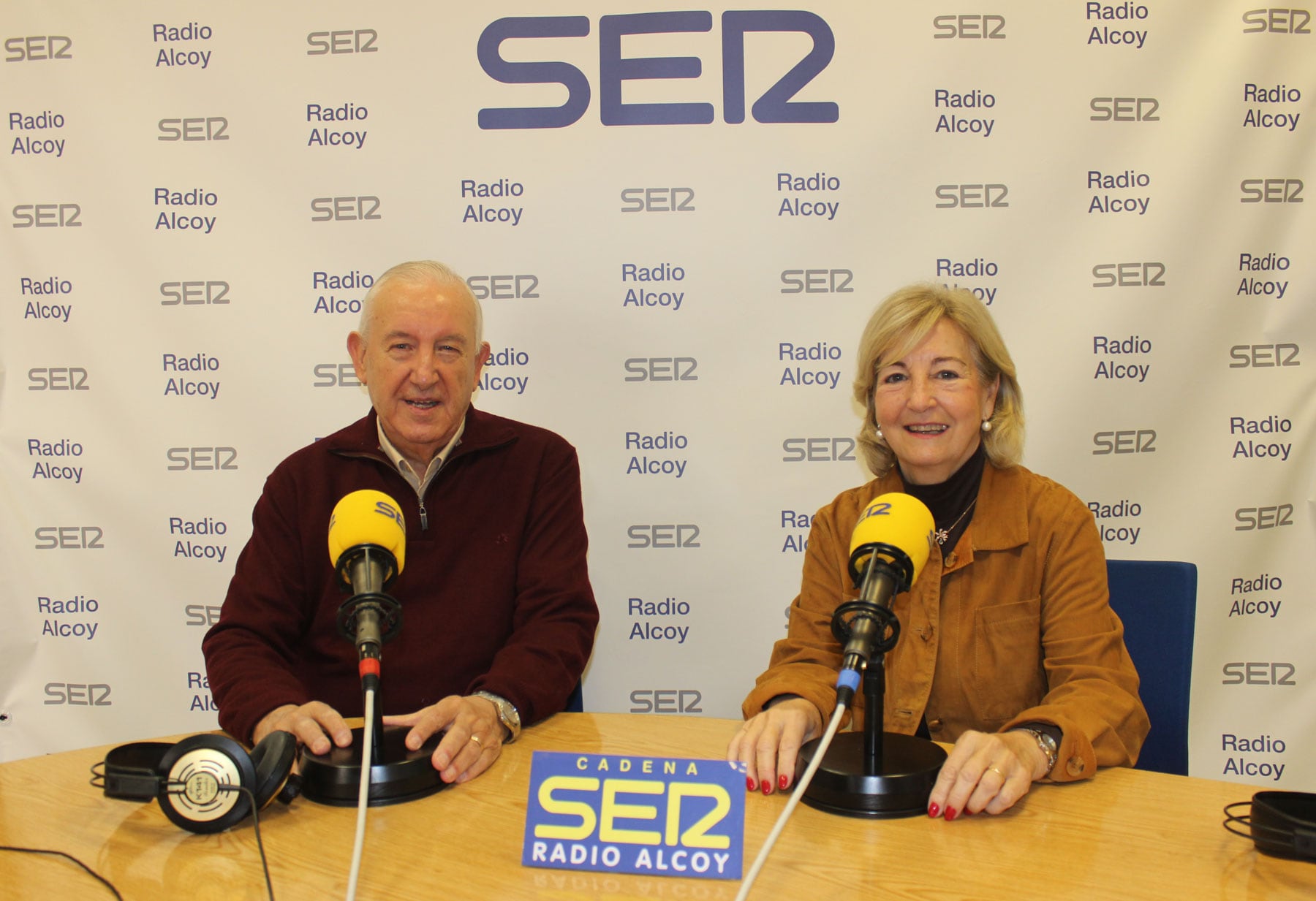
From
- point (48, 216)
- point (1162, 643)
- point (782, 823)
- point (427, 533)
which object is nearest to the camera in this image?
point (782, 823)

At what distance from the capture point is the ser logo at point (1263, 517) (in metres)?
3.14

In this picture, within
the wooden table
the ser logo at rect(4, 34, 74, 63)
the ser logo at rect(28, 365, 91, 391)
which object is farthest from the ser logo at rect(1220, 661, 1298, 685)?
the ser logo at rect(4, 34, 74, 63)

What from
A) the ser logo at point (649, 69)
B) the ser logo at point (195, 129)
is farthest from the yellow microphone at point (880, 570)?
the ser logo at point (195, 129)

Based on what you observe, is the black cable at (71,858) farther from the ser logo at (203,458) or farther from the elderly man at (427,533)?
the ser logo at (203,458)

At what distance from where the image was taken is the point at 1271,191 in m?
3.11

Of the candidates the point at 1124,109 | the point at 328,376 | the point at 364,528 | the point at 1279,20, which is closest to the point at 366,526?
the point at 364,528

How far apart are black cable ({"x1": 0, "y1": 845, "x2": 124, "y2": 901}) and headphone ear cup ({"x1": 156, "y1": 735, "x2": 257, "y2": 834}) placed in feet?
0.39

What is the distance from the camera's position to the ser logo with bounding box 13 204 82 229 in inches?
130

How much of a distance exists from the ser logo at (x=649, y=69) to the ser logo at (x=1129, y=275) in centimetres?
96

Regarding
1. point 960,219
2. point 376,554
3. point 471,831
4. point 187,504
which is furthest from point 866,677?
point 187,504

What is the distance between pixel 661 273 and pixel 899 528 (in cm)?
202

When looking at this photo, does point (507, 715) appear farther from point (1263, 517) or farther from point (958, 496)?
point (1263, 517)

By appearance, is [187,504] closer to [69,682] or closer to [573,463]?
[69,682]

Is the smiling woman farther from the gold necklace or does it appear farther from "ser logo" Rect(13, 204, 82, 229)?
"ser logo" Rect(13, 204, 82, 229)
